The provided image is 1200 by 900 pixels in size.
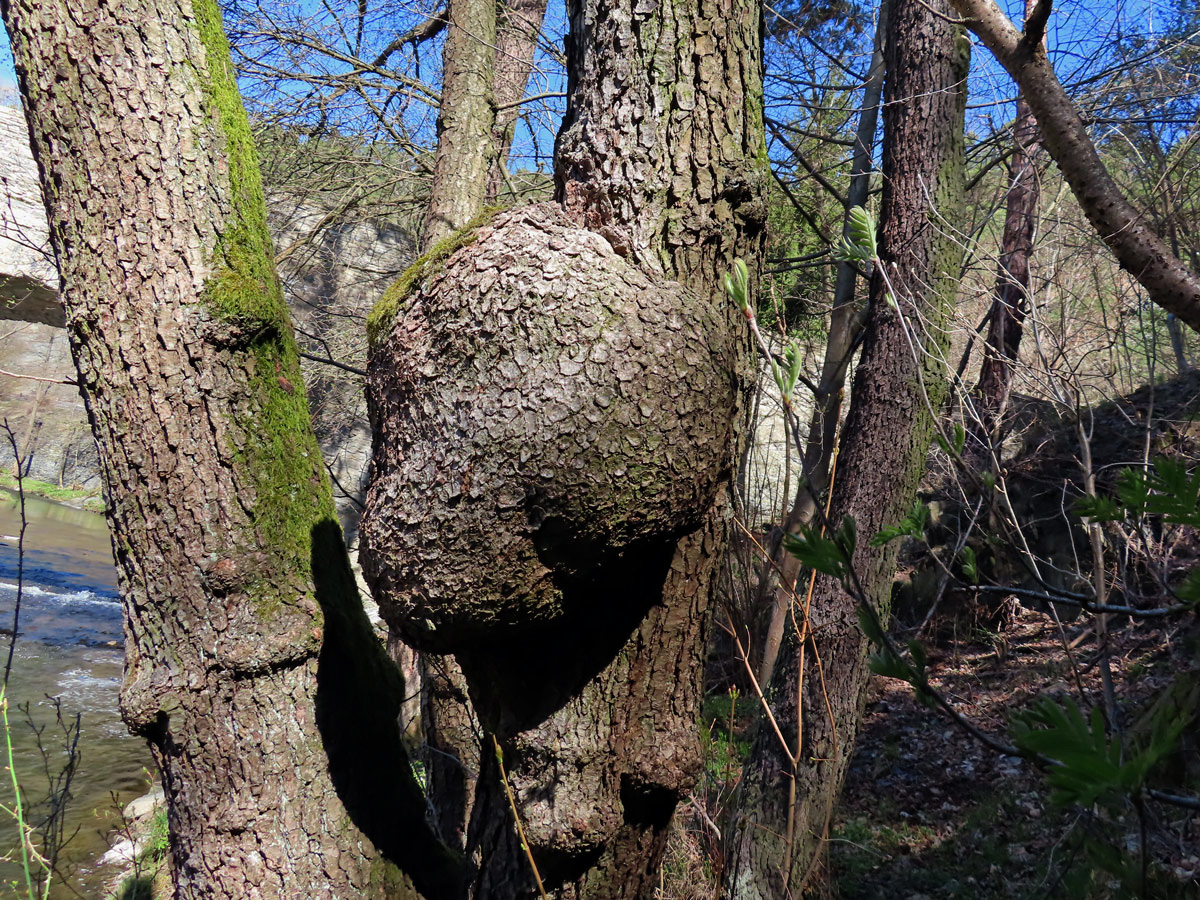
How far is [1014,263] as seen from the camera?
22.0 feet

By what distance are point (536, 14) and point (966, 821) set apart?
6790 millimetres

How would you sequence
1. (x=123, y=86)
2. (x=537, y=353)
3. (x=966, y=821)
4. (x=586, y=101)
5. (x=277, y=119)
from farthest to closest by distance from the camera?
(x=277, y=119), (x=966, y=821), (x=123, y=86), (x=586, y=101), (x=537, y=353)

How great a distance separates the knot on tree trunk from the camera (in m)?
1.34

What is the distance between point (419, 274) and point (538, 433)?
0.51 meters

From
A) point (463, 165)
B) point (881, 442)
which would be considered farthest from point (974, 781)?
point (463, 165)

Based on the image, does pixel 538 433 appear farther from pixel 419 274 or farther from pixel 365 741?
pixel 365 741

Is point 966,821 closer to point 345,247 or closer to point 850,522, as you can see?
point 850,522

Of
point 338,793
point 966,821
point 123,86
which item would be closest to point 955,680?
point 966,821

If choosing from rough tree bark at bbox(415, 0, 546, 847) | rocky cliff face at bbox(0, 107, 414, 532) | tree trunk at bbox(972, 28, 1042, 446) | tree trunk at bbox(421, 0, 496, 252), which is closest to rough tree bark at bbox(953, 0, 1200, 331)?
tree trunk at bbox(972, 28, 1042, 446)

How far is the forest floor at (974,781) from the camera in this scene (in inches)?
167

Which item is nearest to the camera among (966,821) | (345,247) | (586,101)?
(586,101)

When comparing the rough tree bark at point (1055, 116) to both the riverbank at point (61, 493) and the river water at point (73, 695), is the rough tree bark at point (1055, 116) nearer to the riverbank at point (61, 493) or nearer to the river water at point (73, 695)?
the river water at point (73, 695)

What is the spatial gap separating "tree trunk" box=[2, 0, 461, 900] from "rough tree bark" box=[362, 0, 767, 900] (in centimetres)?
45

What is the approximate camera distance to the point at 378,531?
1486mm
